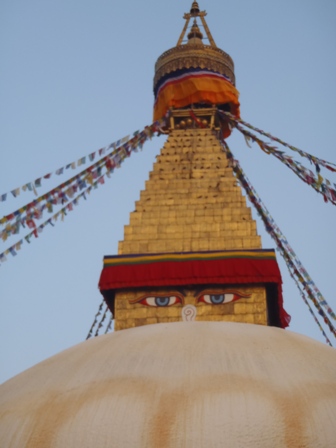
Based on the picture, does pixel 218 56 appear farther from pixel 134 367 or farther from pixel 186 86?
pixel 134 367

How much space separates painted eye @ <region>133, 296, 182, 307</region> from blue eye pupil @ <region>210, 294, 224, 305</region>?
483mm

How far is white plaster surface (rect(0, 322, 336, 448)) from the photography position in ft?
11.4

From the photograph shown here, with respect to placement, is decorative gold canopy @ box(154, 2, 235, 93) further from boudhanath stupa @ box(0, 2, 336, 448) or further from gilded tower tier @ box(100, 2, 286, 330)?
boudhanath stupa @ box(0, 2, 336, 448)

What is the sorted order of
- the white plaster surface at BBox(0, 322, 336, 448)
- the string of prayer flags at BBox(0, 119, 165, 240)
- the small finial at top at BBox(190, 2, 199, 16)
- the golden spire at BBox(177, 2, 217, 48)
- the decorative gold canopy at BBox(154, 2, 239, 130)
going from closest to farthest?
1. the white plaster surface at BBox(0, 322, 336, 448)
2. the string of prayer flags at BBox(0, 119, 165, 240)
3. the decorative gold canopy at BBox(154, 2, 239, 130)
4. the golden spire at BBox(177, 2, 217, 48)
5. the small finial at top at BBox(190, 2, 199, 16)

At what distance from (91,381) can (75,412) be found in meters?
0.26

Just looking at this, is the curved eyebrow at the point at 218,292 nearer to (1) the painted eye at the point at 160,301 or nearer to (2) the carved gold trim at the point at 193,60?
(1) the painted eye at the point at 160,301

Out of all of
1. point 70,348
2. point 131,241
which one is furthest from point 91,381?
point 131,241

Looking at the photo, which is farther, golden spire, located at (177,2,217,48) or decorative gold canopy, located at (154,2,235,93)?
golden spire, located at (177,2,217,48)

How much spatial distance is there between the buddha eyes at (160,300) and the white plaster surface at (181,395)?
255 inches

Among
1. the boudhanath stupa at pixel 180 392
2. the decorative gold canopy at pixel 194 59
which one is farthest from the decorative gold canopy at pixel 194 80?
the boudhanath stupa at pixel 180 392

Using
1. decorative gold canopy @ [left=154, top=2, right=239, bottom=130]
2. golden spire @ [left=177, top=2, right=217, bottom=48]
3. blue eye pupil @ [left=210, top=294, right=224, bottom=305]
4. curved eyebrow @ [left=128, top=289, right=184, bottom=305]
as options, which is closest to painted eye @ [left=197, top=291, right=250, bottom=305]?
blue eye pupil @ [left=210, top=294, right=224, bottom=305]

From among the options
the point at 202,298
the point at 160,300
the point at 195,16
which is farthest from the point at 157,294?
the point at 195,16

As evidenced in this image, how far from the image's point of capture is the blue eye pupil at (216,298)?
423 inches

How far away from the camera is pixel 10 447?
3.68m
